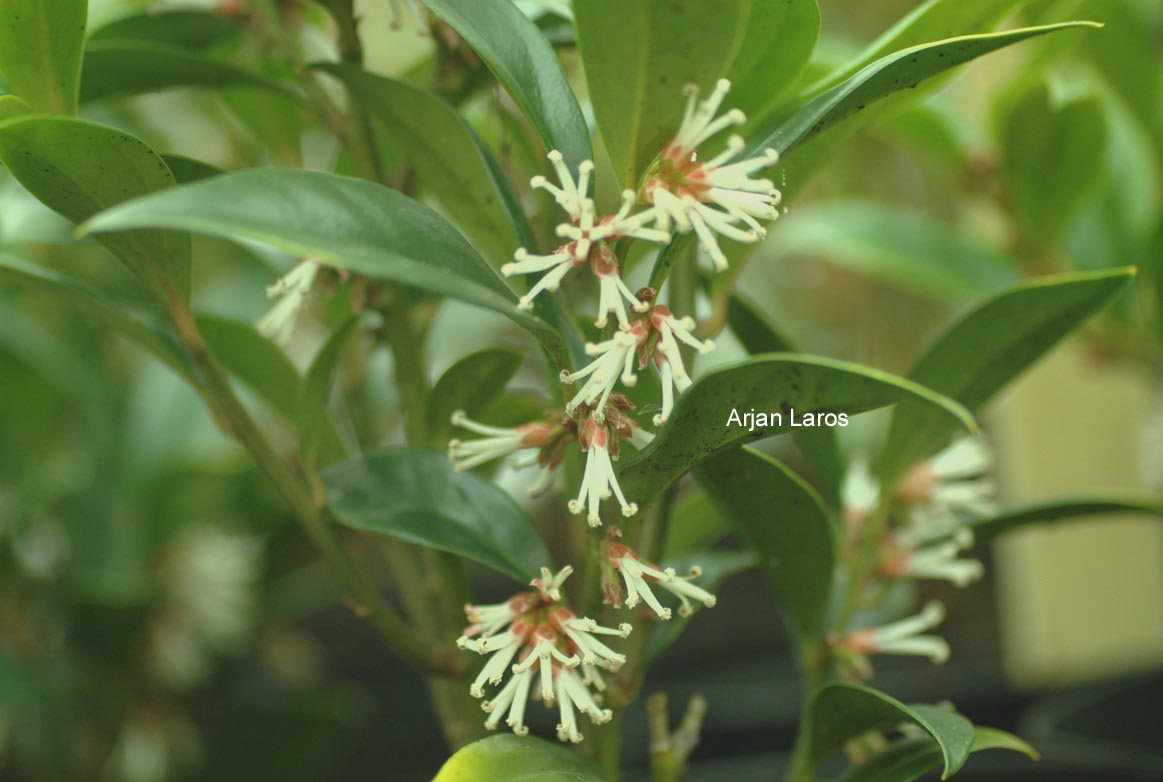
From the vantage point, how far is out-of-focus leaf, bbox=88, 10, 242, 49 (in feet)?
1.99

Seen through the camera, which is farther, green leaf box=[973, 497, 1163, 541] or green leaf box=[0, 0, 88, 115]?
green leaf box=[973, 497, 1163, 541]

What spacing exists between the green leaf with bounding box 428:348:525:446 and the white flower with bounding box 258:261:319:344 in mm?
72

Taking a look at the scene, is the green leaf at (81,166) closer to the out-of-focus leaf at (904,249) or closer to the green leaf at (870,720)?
the green leaf at (870,720)

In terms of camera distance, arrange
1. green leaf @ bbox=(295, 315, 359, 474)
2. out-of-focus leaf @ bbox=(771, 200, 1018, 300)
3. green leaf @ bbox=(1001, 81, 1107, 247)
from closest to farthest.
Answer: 1. green leaf @ bbox=(295, 315, 359, 474)
2. green leaf @ bbox=(1001, 81, 1107, 247)
3. out-of-focus leaf @ bbox=(771, 200, 1018, 300)

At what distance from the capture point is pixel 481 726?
0.56 meters

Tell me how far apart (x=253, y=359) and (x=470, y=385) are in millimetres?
171

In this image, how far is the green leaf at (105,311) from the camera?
0.49 metres

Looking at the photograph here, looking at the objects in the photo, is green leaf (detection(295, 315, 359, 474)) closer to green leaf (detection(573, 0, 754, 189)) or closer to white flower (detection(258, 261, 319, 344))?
white flower (detection(258, 261, 319, 344))

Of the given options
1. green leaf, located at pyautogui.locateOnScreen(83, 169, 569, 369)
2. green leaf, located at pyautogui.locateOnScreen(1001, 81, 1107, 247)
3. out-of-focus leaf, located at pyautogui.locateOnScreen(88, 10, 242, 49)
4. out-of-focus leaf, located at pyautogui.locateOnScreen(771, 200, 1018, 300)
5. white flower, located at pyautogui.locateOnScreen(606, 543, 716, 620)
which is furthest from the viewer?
out-of-focus leaf, located at pyautogui.locateOnScreen(771, 200, 1018, 300)

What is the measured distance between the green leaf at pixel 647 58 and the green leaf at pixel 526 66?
2 centimetres

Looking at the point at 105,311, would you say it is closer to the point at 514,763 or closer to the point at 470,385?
the point at 470,385

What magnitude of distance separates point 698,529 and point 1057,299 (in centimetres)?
25

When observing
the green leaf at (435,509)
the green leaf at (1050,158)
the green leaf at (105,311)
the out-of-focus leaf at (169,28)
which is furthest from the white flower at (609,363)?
the green leaf at (1050,158)

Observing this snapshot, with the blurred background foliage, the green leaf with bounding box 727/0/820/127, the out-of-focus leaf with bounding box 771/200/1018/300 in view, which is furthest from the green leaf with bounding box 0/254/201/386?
the out-of-focus leaf with bounding box 771/200/1018/300
